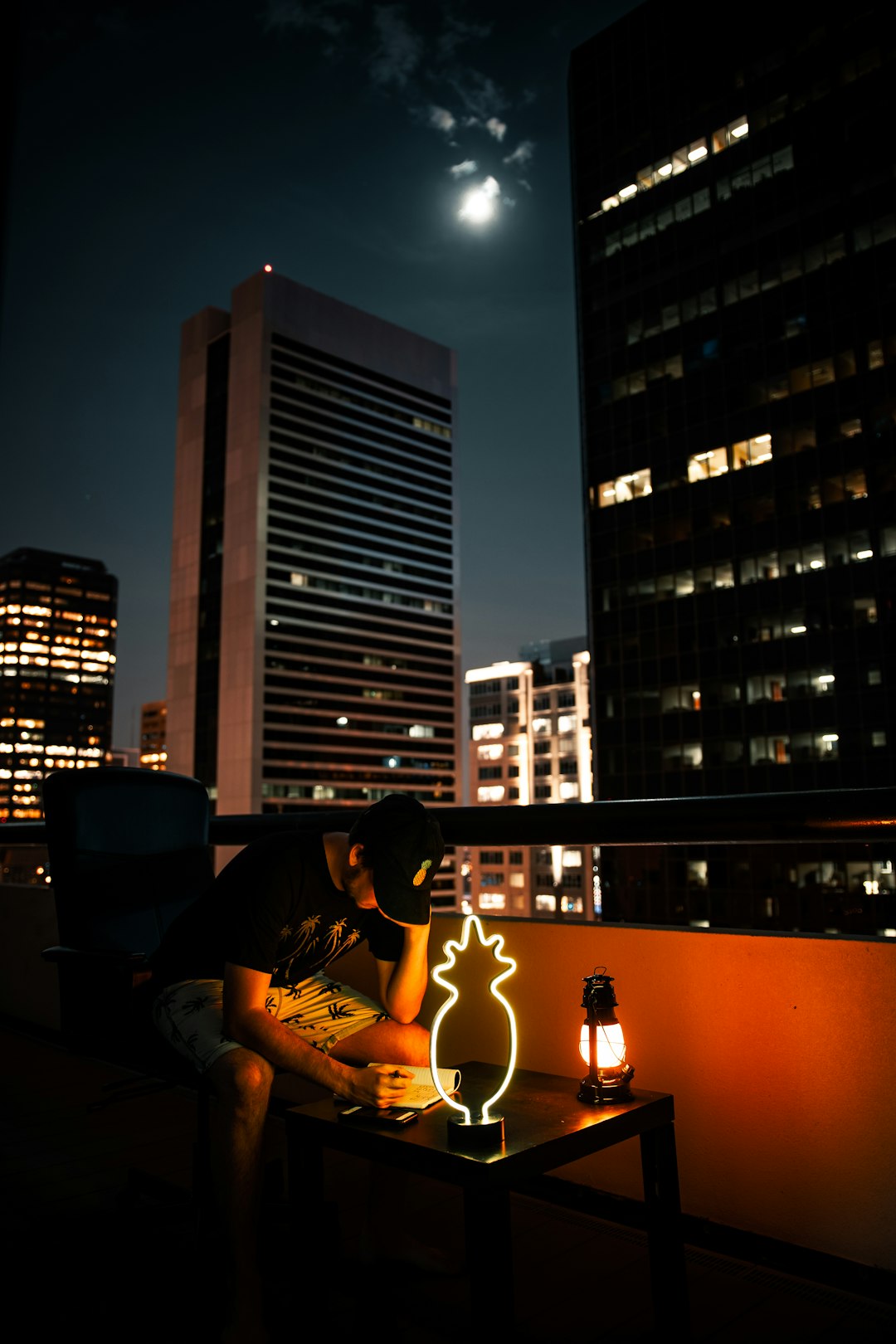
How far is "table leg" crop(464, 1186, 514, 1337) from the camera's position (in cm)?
128

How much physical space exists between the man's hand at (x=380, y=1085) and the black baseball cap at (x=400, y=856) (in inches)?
10.5

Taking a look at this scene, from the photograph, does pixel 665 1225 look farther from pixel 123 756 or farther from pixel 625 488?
pixel 123 756

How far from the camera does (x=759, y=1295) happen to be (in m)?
1.85

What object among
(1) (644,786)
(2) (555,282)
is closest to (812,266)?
(1) (644,786)

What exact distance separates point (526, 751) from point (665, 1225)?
90.7 m

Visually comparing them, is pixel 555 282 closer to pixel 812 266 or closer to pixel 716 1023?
pixel 812 266

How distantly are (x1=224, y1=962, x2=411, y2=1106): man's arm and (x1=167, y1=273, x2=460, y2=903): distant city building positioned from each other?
76605mm

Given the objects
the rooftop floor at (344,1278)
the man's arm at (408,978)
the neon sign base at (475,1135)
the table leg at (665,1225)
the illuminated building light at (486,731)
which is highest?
the illuminated building light at (486,731)

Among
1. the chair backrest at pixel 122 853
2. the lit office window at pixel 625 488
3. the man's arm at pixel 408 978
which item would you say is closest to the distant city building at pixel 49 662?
the lit office window at pixel 625 488

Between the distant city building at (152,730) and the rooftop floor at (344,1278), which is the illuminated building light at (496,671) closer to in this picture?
the distant city building at (152,730)

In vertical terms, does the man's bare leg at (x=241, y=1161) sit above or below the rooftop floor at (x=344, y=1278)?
above

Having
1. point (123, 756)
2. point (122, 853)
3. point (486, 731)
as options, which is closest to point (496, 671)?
point (486, 731)

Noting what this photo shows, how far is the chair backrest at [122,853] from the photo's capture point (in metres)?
2.46

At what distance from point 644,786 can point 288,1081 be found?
36.6m
